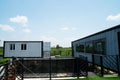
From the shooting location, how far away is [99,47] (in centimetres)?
1709

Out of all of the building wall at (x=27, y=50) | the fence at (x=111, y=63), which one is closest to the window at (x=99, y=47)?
the fence at (x=111, y=63)

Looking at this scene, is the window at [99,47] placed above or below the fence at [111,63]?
above

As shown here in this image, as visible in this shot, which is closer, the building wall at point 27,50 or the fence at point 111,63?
the fence at point 111,63

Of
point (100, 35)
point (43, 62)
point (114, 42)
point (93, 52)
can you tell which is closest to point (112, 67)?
point (114, 42)

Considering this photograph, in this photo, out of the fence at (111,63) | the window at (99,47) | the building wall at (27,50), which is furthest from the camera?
the building wall at (27,50)

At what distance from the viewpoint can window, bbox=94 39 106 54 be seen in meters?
15.9

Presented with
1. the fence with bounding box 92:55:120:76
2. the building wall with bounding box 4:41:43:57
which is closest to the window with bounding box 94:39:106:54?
the fence with bounding box 92:55:120:76

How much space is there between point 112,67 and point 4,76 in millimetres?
8200

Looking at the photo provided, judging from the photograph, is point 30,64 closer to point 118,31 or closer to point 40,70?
point 40,70

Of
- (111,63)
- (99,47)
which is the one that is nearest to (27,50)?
(99,47)

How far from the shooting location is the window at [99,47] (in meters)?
15.9

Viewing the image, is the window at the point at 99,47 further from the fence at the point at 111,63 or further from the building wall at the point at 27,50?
the building wall at the point at 27,50

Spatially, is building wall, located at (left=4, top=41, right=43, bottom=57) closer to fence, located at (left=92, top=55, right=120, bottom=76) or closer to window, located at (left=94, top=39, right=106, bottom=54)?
window, located at (left=94, top=39, right=106, bottom=54)

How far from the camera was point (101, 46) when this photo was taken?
649 inches
